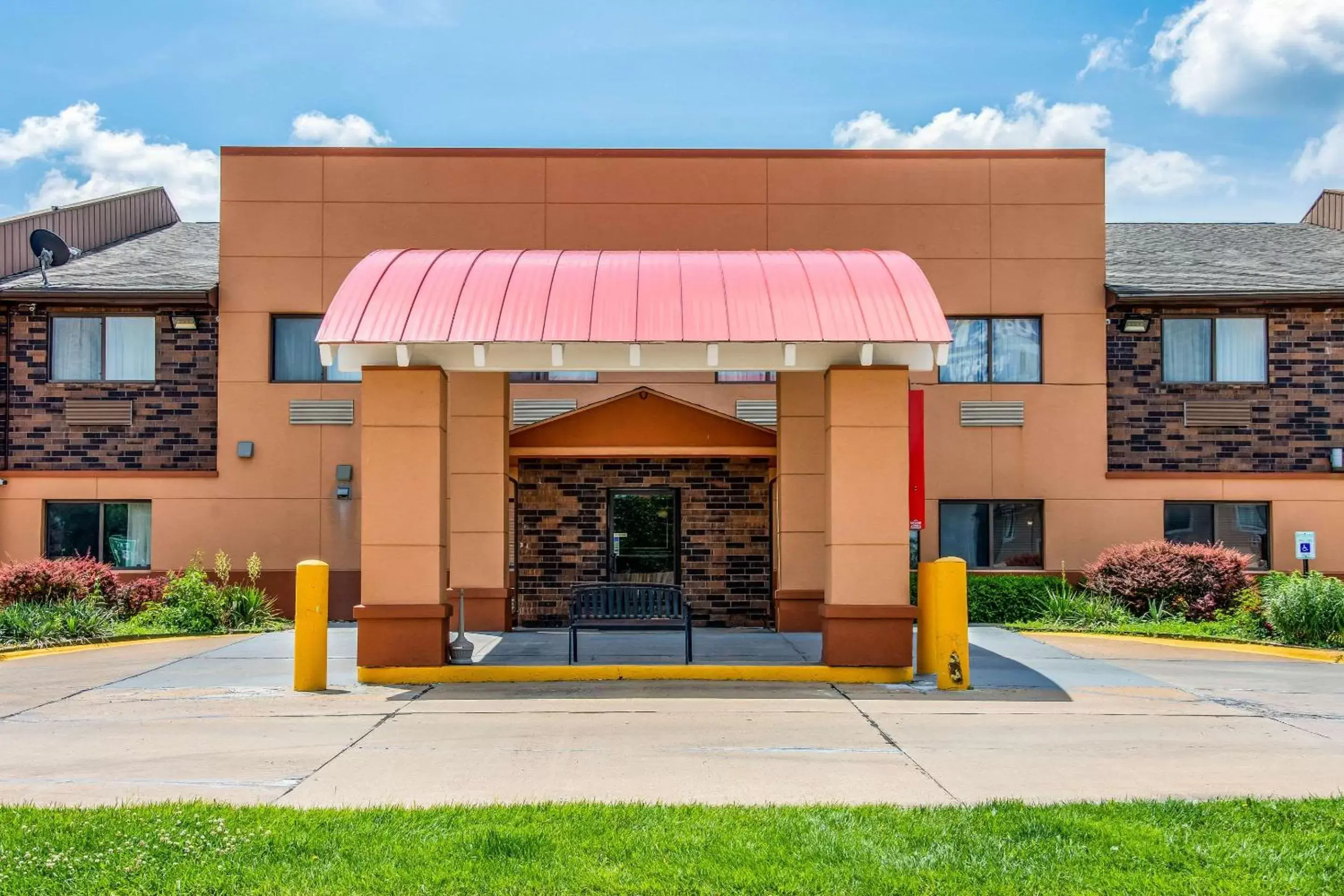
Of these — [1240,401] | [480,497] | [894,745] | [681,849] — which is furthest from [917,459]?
[681,849]

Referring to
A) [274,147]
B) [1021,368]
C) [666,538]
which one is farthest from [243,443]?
[1021,368]

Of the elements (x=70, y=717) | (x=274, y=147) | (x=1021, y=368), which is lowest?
(x=70, y=717)

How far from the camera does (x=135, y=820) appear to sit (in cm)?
657

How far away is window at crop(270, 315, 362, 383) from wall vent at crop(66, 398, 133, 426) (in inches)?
93.7

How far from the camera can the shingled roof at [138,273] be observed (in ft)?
61.1

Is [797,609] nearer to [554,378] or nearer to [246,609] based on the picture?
[554,378]

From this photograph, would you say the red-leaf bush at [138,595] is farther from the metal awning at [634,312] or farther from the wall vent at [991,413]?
the wall vent at [991,413]

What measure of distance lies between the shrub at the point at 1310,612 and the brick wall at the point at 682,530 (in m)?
7.21

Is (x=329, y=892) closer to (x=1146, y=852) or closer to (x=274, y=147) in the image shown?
(x=1146, y=852)

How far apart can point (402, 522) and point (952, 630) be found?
5.48m

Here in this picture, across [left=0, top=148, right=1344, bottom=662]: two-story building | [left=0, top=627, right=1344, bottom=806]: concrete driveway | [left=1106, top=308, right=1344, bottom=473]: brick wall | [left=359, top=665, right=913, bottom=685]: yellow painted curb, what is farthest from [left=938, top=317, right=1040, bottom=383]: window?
[left=359, top=665, right=913, bottom=685]: yellow painted curb

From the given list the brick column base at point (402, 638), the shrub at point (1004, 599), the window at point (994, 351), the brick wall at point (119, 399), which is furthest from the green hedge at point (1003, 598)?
the brick wall at point (119, 399)

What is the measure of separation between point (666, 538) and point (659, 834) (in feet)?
42.7

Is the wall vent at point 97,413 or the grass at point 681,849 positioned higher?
the wall vent at point 97,413
